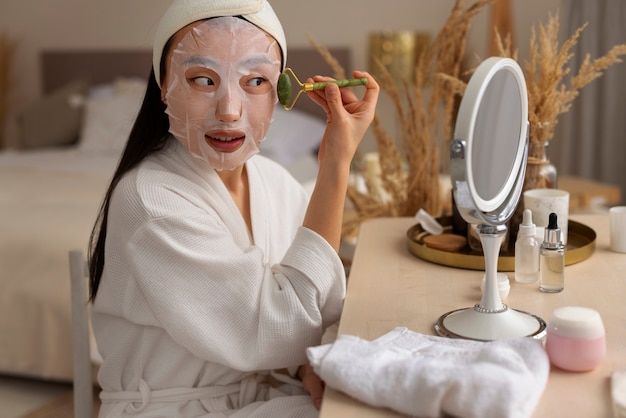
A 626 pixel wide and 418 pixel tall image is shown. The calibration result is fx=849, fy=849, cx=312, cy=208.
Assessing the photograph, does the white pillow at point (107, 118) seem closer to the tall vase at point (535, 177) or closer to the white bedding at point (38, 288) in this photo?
the white bedding at point (38, 288)

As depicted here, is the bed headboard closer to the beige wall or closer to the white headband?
the beige wall

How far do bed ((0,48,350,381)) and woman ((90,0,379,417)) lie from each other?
1.38 ft

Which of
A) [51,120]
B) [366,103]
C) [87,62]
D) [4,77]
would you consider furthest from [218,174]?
[4,77]

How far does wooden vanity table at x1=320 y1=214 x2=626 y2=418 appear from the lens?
1.00m

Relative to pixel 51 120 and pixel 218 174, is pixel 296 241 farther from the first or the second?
pixel 51 120

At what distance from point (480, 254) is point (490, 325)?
395mm

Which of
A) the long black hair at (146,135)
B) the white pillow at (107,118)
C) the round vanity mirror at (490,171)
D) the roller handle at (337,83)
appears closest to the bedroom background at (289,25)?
the white pillow at (107,118)

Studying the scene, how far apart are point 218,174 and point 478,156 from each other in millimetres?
603

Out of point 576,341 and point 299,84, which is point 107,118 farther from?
point 576,341

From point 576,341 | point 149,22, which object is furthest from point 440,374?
point 149,22

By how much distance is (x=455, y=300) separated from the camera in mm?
1352

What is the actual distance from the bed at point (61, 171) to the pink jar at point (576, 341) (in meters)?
1.09

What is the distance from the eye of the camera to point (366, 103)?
4.65 ft

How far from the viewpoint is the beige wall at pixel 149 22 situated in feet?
14.1
